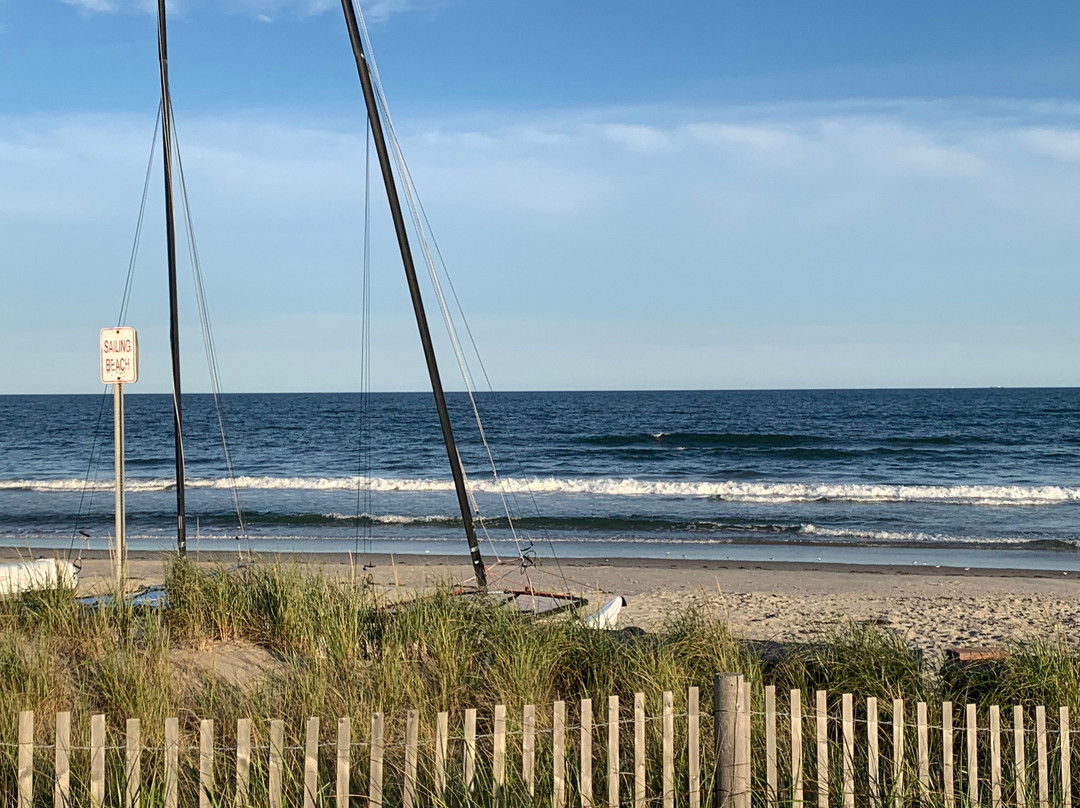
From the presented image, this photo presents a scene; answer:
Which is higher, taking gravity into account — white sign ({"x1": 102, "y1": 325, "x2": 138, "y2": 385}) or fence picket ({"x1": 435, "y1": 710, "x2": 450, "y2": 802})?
white sign ({"x1": 102, "y1": 325, "x2": 138, "y2": 385})

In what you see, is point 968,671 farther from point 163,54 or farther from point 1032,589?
point 163,54

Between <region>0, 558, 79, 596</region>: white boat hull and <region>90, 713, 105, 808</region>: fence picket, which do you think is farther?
<region>0, 558, 79, 596</region>: white boat hull

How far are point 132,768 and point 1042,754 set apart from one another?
383 centimetres

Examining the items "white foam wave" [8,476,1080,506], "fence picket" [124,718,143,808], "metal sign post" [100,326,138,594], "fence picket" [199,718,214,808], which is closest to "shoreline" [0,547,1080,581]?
"metal sign post" [100,326,138,594]

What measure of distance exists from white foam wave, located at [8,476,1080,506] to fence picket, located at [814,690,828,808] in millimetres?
19878

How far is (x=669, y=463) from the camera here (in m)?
38.2

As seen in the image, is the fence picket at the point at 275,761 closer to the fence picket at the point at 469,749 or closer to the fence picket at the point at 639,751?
the fence picket at the point at 469,749

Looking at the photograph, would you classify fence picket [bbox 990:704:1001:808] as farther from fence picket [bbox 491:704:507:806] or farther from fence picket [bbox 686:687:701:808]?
fence picket [bbox 491:704:507:806]

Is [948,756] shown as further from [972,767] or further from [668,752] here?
[668,752]

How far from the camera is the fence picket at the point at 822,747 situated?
4.42 metres

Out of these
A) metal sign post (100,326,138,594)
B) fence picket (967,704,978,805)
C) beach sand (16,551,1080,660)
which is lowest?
beach sand (16,551,1080,660)

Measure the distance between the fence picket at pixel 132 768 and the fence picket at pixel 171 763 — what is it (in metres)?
0.12

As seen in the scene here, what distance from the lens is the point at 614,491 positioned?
29.1 meters

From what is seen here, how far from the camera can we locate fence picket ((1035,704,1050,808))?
4.53m
